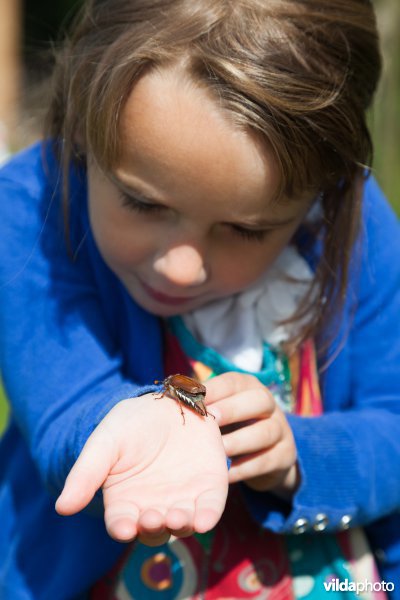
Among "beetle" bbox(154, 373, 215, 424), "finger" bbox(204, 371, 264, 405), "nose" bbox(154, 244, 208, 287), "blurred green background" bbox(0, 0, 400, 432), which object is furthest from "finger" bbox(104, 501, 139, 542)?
"blurred green background" bbox(0, 0, 400, 432)

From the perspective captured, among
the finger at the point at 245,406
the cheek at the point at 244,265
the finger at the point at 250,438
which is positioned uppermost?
the cheek at the point at 244,265

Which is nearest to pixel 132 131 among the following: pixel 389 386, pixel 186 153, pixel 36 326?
pixel 186 153

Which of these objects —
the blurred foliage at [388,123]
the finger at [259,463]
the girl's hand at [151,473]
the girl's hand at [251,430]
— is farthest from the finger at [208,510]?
the blurred foliage at [388,123]

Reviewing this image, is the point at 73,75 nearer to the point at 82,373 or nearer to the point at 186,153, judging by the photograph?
the point at 186,153

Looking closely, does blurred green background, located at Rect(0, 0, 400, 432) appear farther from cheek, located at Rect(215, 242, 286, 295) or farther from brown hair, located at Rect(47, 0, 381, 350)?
cheek, located at Rect(215, 242, 286, 295)

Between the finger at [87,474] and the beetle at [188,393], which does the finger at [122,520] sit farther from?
the beetle at [188,393]

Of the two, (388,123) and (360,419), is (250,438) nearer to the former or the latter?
(360,419)

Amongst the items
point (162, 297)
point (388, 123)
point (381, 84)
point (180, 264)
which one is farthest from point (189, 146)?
point (388, 123)
